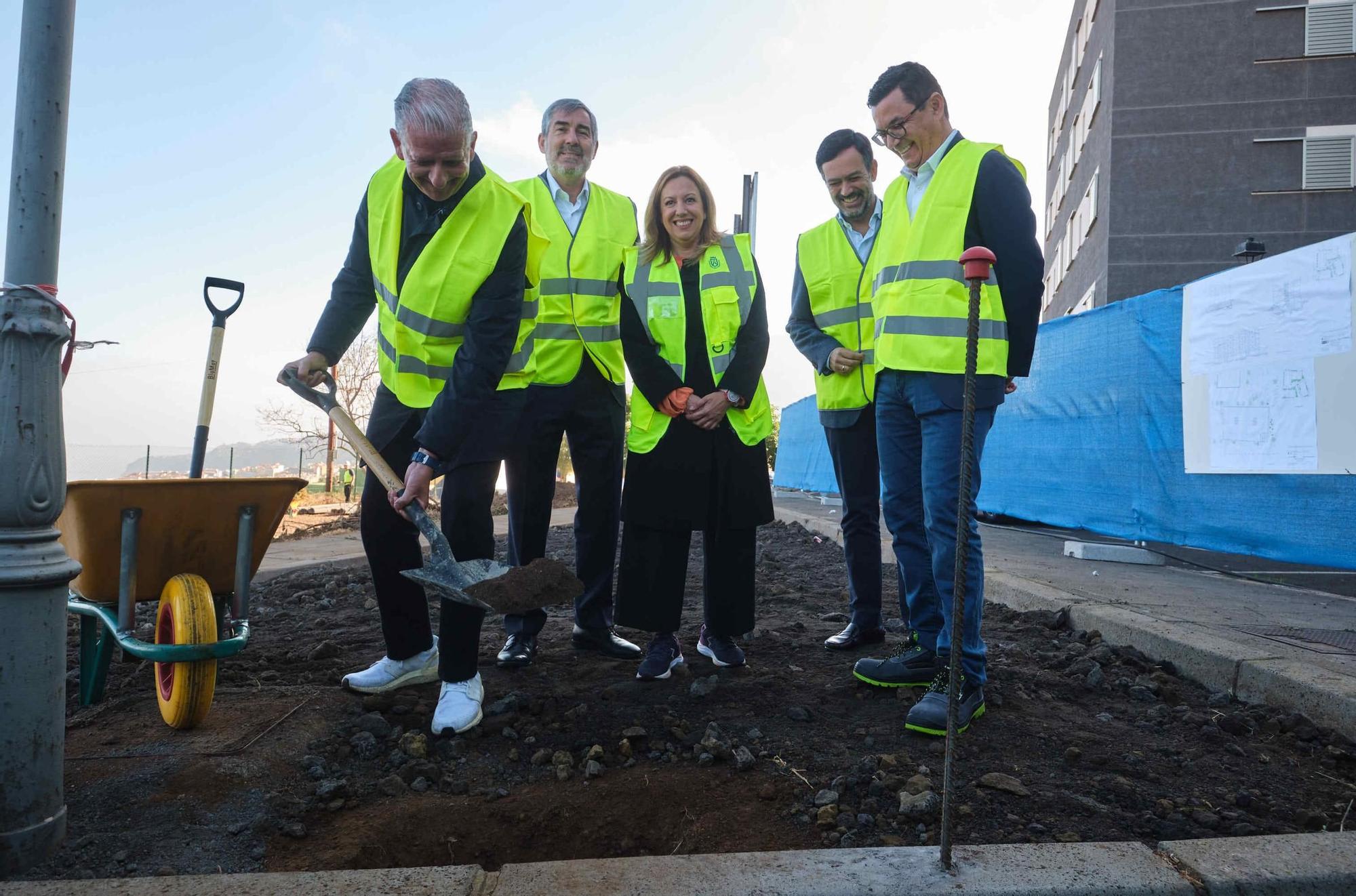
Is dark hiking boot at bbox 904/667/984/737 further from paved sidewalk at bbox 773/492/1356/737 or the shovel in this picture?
the shovel

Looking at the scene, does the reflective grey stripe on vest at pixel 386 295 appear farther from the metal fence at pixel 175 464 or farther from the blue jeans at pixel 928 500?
the metal fence at pixel 175 464

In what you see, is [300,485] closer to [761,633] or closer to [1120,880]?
[761,633]

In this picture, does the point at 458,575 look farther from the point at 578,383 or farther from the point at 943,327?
the point at 943,327

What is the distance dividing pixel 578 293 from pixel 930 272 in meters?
1.52

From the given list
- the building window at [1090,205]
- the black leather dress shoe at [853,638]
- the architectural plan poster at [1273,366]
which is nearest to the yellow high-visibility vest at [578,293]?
the black leather dress shoe at [853,638]

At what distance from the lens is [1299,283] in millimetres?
5137

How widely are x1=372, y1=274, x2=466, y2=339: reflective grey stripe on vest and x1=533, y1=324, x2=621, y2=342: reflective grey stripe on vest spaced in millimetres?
777

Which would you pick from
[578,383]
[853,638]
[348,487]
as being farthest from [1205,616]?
[348,487]

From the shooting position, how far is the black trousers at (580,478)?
372 centimetres

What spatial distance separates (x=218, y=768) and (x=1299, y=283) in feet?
19.0

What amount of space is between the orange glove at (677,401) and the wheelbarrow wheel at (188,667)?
165 cm

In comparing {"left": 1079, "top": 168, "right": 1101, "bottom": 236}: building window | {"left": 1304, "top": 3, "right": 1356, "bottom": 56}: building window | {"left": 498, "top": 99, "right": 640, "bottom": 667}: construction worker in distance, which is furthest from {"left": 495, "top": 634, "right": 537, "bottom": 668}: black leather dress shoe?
{"left": 1304, "top": 3, "right": 1356, "bottom": 56}: building window

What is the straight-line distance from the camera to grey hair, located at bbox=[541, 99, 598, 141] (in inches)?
155

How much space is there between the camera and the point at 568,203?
157 inches
